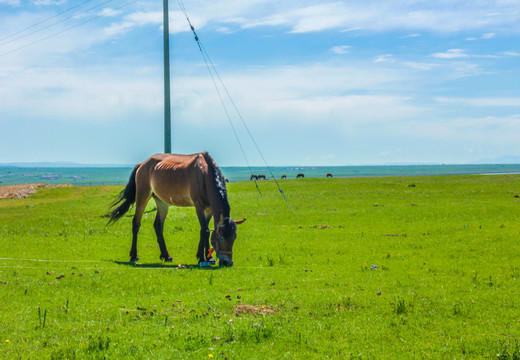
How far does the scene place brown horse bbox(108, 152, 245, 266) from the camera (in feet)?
46.4

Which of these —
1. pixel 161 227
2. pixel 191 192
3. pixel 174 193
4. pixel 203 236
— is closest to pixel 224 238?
pixel 203 236

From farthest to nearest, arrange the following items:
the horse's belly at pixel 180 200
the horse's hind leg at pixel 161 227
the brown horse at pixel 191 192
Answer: the horse's hind leg at pixel 161 227 < the horse's belly at pixel 180 200 < the brown horse at pixel 191 192

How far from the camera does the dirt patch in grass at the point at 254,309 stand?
31.4 ft

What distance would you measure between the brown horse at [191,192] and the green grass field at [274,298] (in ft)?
3.23

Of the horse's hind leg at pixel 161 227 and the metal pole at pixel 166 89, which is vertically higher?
the metal pole at pixel 166 89

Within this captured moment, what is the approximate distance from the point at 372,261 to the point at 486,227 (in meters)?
9.85

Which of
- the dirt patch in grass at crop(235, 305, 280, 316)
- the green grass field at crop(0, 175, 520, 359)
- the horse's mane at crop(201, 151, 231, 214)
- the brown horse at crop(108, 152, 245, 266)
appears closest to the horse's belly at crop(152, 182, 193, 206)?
the brown horse at crop(108, 152, 245, 266)

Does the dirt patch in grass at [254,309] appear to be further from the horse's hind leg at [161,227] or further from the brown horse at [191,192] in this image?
the horse's hind leg at [161,227]

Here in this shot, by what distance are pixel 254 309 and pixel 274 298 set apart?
978 mm

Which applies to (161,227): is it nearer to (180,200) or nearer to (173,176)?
(180,200)

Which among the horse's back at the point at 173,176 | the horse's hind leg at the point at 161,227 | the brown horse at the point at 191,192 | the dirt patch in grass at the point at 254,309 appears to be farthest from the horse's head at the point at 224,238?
the dirt patch in grass at the point at 254,309

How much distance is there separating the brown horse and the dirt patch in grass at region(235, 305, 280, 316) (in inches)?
167

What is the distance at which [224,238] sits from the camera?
45.8 feet

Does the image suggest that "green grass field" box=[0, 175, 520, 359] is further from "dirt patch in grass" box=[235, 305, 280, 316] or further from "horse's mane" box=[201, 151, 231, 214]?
"horse's mane" box=[201, 151, 231, 214]
